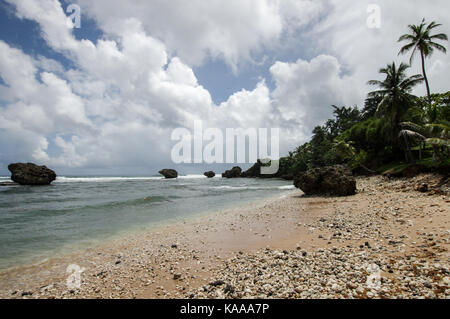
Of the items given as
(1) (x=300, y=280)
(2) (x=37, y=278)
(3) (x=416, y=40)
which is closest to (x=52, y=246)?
(2) (x=37, y=278)

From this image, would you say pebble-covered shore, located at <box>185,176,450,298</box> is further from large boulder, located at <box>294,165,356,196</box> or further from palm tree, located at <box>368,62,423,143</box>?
palm tree, located at <box>368,62,423,143</box>

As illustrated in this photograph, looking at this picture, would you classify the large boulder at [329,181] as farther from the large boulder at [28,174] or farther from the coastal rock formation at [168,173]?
the coastal rock formation at [168,173]

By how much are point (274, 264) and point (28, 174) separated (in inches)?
3065

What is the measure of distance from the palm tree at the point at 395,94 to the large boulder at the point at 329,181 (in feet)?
55.0

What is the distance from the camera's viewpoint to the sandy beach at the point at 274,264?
3832 mm

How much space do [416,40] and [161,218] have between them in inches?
1645

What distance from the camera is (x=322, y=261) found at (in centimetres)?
493

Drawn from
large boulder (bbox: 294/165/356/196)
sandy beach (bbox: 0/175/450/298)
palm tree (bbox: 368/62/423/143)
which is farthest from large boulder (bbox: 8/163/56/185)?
palm tree (bbox: 368/62/423/143)

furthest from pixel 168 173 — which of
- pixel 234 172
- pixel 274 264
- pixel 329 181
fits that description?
pixel 274 264

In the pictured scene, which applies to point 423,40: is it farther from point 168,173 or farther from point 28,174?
point 168,173

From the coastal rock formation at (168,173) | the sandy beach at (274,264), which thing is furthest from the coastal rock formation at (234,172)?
the sandy beach at (274,264)

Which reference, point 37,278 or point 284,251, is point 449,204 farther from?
point 37,278

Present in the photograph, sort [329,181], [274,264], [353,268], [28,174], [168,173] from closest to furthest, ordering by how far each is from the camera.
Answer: [353,268]
[274,264]
[329,181]
[28,174]
[168,173]

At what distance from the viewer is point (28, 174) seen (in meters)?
56.5
